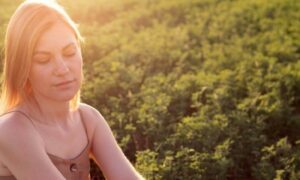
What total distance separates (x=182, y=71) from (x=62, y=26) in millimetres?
5304

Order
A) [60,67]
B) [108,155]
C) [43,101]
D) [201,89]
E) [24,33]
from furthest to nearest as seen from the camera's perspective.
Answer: [201,89] → [108,155] → [43,101] → [60,67] → [24,33]

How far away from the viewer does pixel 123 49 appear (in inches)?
344

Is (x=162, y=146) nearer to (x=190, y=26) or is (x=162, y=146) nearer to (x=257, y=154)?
(x=257, y=154)

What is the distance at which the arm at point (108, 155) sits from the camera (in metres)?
3.51

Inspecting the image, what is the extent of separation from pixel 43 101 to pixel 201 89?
4.15 metres

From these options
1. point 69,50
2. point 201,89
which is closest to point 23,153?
point 69,50

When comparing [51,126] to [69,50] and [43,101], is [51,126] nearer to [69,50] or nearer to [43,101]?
[43,101]

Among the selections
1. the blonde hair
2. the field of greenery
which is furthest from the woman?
the field of greenery

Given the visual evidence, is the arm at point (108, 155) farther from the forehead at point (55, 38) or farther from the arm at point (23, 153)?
the forehead at point (55, 38)

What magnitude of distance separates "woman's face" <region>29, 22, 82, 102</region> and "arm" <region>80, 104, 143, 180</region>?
1.23ft

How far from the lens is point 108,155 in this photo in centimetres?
356

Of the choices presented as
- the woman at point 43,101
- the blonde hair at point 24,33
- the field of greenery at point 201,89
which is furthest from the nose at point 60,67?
the field of greenery at point 201,89

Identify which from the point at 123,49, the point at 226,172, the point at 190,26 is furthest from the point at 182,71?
the point at 226,172

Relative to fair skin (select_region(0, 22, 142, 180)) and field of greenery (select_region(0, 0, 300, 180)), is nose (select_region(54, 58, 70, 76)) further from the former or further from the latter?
field of greenery (select_region(0, 0, 300, 180))
